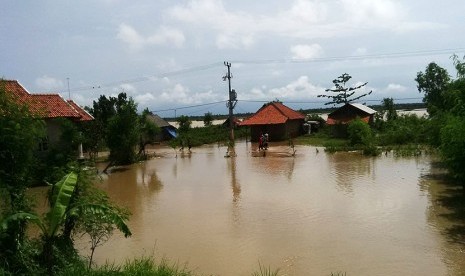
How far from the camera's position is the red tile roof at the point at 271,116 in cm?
4078

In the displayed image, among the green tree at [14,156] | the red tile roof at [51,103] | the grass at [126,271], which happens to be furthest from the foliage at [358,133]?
the green tree at [14,156]

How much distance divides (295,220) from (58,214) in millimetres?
7549

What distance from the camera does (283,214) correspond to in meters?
13.8

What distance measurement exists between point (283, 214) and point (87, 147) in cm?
2164

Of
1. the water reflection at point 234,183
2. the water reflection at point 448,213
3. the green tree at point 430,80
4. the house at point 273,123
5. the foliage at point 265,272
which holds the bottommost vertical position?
the foliage at point 265,272

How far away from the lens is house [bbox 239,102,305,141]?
134ft

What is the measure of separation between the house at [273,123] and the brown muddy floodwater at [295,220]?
17.3 m

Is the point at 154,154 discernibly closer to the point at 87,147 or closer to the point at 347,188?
the point at 87,147

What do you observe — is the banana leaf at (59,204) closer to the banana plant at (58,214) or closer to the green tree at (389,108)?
the banana plant at (58,214)

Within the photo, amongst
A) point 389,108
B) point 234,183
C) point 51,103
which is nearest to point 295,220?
point 234,183

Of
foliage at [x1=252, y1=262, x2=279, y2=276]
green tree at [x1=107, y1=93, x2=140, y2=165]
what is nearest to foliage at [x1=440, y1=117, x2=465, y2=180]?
foliage at [x1=252, y1=262, x2=279, y2=276]

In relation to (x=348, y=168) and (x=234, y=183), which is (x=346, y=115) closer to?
(x=348, y=168)

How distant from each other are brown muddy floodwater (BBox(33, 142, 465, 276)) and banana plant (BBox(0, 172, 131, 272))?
2.47 metres

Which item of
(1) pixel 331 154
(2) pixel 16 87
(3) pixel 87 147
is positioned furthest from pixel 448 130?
(3) pixel 87 147
